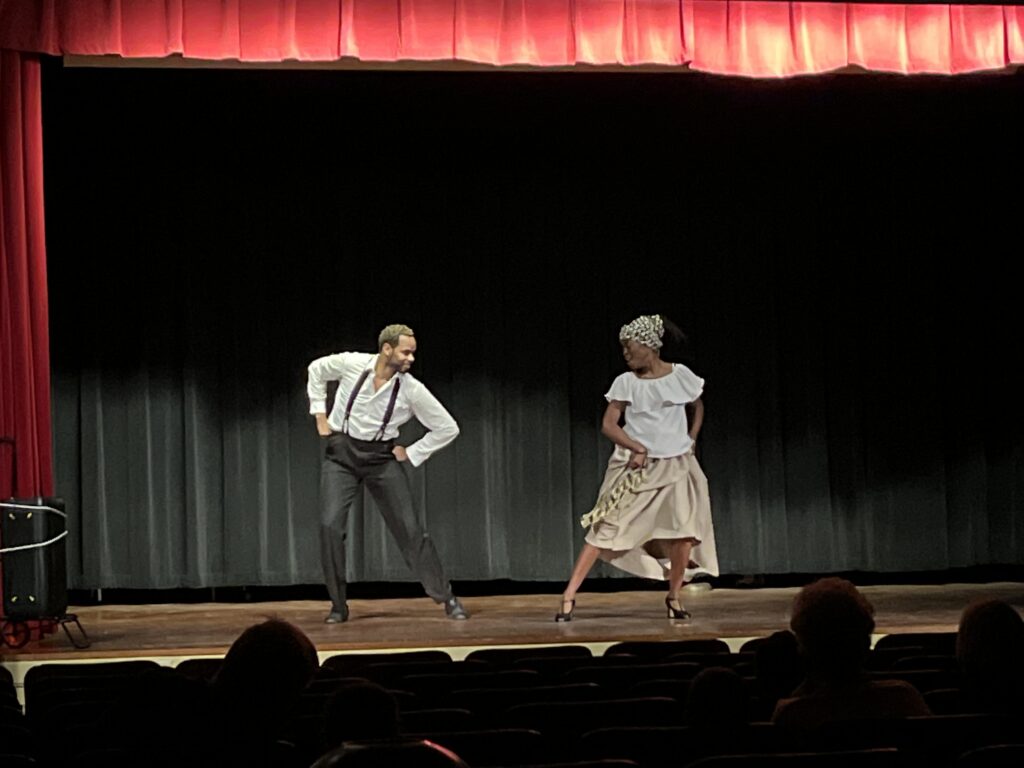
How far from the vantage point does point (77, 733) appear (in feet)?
11.8

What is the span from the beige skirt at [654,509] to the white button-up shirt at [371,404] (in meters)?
1.05

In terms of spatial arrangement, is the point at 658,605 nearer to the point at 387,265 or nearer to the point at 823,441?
the point at 823,441

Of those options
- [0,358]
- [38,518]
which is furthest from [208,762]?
[0,358]

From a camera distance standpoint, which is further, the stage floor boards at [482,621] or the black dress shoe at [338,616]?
the black dress shoe at [338,616]

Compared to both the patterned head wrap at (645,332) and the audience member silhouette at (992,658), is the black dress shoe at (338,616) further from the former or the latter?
the audience member silhouette at (992,658)

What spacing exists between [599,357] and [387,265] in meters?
1.75

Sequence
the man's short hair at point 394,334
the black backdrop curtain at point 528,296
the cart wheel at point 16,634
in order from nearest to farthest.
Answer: the cart wheel at point 16,634 → the man's short hair at point 394,334 → the black backdrop curtain at point 528,296

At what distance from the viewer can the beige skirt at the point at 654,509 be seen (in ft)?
28.7

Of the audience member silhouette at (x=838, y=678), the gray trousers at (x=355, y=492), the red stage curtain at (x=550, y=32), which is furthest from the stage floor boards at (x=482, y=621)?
the audience member silhouette at (x=838, y=678)

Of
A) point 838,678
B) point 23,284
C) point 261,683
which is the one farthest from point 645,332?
point 261,683

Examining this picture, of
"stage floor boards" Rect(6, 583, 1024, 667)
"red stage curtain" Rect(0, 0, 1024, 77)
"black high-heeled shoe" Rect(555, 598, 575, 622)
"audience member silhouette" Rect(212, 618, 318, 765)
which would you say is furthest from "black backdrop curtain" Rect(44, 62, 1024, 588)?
"audience member silhouette" Rect(212, 618, 318, 765)

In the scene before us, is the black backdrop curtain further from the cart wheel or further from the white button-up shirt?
the cart wheel

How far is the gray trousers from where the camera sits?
904 cm

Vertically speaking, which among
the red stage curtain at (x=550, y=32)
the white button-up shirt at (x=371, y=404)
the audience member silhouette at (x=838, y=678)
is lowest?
the audience member silhouette at (x=838, y=678)
